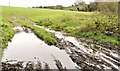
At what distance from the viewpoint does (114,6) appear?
1888 centimetres

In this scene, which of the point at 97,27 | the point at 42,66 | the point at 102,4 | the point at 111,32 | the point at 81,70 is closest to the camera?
the point at 81,70

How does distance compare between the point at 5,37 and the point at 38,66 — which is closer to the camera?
the point at 38,66

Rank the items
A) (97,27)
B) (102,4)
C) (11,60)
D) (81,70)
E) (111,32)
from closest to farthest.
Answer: (81,70)
(11,60)
(111,32)
(97,27)
(102,4)

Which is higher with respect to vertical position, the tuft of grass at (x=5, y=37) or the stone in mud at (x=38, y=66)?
the tuft of grass at (x=5, y=37)

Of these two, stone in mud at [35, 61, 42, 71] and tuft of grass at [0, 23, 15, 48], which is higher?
tuft of grass at [0, 23, 15, 48]

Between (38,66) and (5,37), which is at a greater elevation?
(5,37)

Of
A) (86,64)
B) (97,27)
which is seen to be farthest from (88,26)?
(86,64)

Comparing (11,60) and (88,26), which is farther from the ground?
(88,26)

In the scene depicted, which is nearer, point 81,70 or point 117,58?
point 81,70

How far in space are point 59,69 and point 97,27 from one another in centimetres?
1265

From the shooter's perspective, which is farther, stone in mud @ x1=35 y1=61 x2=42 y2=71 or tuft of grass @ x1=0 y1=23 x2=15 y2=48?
tuft of grass @ x1=0 y1=23 x2=15 y2=48

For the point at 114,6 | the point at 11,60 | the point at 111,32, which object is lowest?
the point at 11,60

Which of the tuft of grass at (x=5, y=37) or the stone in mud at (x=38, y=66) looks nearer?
the stone in mud at (x=38, y=66)

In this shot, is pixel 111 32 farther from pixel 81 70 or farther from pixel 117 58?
pixel 81 70
